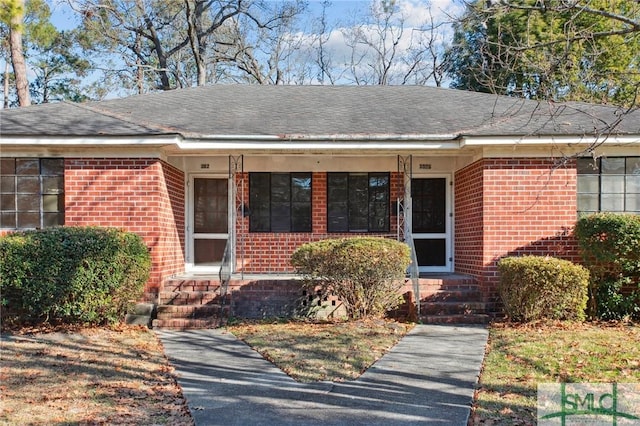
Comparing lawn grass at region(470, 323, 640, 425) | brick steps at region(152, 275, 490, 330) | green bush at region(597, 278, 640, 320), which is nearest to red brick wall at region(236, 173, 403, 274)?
brick steps at region(152, 275, 490, 330)

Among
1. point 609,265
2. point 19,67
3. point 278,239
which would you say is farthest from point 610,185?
point 19,67

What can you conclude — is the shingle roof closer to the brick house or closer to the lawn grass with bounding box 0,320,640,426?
the brick house

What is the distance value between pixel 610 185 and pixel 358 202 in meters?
4.75

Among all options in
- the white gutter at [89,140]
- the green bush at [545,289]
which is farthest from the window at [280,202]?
the green bush at [545,289]

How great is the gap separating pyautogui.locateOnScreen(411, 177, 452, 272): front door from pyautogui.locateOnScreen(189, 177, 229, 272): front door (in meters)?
3.98

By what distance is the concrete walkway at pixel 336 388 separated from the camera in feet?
16.2

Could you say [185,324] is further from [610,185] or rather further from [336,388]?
[610,185]

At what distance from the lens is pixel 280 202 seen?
12.0 meters

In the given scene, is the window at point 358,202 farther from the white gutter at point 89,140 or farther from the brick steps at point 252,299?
the white gutter at point 89,140

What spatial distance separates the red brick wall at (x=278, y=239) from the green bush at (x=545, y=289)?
11.7 ft

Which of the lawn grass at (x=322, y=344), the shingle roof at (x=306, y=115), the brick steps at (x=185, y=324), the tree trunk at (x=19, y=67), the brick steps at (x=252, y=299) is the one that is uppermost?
the tree trunk at (x=19, y=67)

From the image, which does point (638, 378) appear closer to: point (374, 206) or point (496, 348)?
point (496, 348)

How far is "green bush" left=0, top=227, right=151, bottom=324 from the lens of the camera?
27.5 ft

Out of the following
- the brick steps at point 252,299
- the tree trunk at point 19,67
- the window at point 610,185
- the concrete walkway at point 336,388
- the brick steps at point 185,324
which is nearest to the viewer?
the concrete walkway at point 336,388
